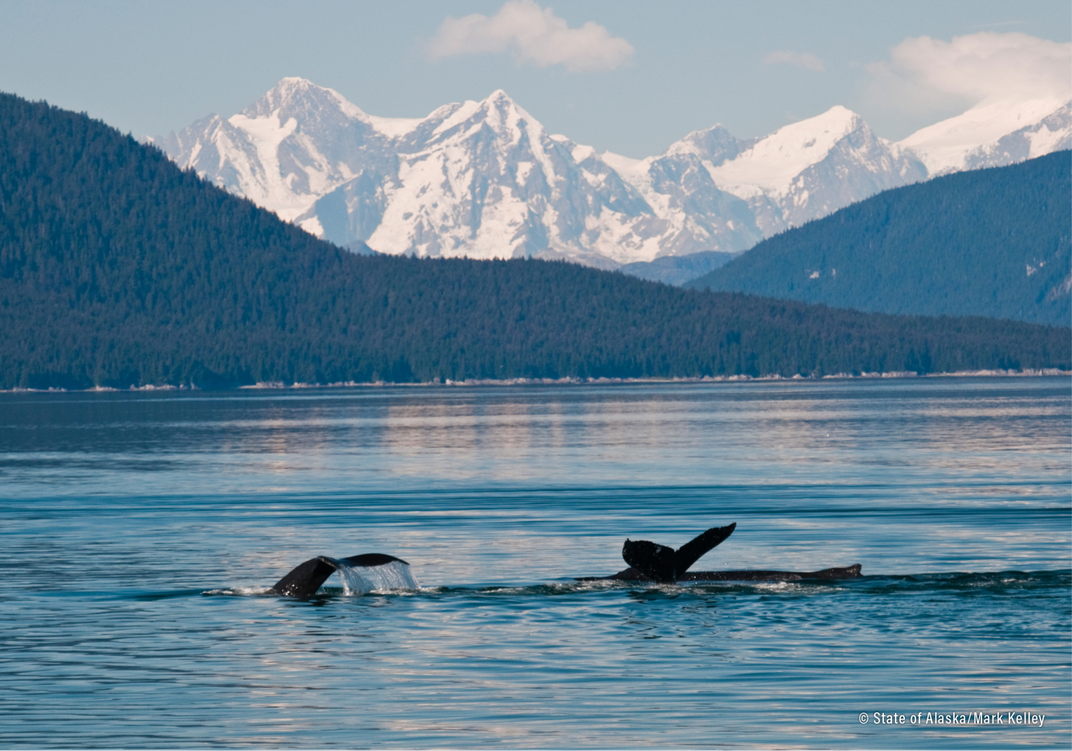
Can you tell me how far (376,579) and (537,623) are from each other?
6.12 m

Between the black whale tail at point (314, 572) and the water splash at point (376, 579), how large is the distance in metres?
0.58

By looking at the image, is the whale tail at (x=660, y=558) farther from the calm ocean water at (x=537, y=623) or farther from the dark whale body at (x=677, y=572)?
the calm ocean water at (x=537, y=623)

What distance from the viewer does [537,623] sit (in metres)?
35.1

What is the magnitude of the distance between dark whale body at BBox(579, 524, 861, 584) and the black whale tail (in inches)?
203

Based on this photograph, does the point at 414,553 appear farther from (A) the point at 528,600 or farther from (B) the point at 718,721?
(B) the point at 718,721

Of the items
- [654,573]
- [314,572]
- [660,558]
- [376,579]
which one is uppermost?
[660,558]

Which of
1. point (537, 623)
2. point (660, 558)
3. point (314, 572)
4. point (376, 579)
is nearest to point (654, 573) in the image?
point (660, 558)

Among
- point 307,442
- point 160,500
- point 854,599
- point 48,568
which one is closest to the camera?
point 854,599

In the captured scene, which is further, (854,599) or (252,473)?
(252,473)

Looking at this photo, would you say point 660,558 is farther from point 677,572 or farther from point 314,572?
Result: point 314,572

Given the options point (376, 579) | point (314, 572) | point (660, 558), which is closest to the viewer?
point (314, 572)

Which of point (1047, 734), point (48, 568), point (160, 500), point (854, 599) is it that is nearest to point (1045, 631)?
point (854, 599)

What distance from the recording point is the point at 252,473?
96.3m

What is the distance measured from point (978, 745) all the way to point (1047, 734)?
3.67ft
